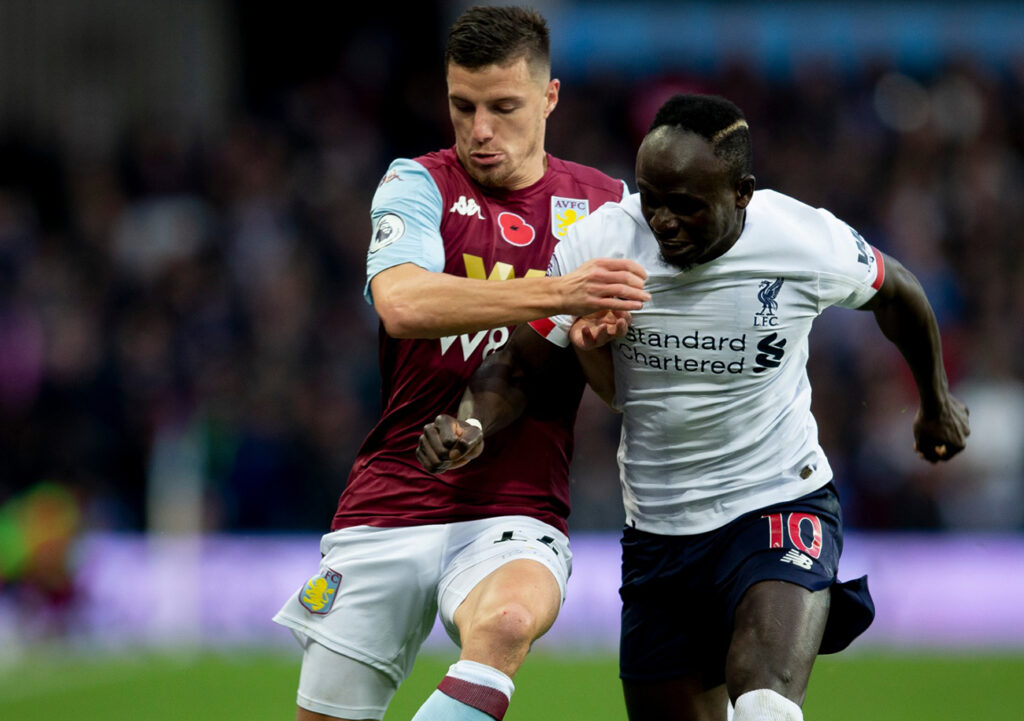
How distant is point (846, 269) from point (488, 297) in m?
1.18

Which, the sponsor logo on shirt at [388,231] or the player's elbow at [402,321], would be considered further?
the sponsor logo on shirt at [388,231]

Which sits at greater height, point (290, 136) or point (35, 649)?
point (290, 136)

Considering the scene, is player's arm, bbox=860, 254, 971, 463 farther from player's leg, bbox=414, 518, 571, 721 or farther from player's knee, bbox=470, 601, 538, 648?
player's knee, bbox=470, 601, 538, 648

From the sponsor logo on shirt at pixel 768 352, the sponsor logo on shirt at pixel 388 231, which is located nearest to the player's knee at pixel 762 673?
the sponsor logo on shirt at pixel 768 352

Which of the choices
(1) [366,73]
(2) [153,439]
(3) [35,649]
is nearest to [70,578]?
(3) [35,649]

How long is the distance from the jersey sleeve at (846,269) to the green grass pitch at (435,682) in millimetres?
4197

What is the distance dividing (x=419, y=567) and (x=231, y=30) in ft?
46.7

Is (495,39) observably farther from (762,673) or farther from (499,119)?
(762,673)

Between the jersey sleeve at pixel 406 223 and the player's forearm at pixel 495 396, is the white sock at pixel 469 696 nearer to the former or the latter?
the player's forearm at pixel 495 396

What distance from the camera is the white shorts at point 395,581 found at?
4918 mm

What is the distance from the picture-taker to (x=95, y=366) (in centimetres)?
1328

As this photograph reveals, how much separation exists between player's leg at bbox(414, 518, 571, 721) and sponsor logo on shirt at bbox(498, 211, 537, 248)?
37.0 inches

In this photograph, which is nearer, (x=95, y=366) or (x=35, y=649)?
(x=35, y=649)

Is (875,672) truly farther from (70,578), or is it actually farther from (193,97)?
(193,97)
